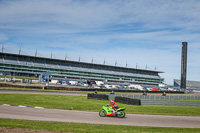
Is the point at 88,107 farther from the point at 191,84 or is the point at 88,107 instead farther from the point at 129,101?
the point at 191,84

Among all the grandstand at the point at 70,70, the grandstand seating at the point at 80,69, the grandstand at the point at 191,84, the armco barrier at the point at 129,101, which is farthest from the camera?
the grandstand at the point at 191,84

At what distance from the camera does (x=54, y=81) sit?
91562mm

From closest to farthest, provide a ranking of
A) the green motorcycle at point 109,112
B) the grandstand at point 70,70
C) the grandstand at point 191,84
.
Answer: the green motorcycle at point 109,112 → the grandstand at point 70,70 → the grandstand at point 191,84

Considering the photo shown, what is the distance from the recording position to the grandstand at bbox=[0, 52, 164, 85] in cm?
11075

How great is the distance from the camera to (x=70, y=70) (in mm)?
123875

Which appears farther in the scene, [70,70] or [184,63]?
[70,70]

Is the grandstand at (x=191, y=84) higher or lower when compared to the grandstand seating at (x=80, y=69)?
lower

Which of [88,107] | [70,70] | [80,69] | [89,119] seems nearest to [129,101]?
[88,107]

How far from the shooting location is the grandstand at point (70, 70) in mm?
110750

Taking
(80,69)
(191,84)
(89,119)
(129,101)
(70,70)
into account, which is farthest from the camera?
(191,84)

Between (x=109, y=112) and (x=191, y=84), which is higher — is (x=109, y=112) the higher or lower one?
the lower one

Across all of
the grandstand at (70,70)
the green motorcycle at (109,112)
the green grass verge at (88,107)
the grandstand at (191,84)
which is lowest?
the green grass verge at (88,107)

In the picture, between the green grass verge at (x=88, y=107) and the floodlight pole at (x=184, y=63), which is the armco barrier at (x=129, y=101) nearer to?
the green grass verge at (x=88, y=107)

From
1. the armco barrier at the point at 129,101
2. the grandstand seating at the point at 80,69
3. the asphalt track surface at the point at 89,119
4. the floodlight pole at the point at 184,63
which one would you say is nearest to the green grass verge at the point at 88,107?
Answer: the armco barrier at the point at 129,101
